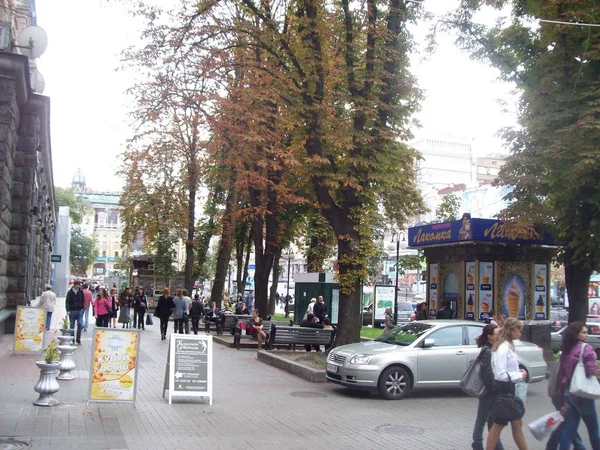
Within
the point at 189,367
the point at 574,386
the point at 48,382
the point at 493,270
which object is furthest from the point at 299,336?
the point at 574,386

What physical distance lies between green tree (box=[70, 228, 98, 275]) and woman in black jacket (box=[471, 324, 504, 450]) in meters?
91.1

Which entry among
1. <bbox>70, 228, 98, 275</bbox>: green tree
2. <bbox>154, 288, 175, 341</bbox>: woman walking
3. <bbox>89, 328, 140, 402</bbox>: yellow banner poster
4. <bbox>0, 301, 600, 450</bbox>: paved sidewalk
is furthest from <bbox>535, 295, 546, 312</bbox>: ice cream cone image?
<bbox>70, 228, 98, 275</bbox>: green tree

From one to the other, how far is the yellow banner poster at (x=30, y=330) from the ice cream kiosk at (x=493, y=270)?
515 inches

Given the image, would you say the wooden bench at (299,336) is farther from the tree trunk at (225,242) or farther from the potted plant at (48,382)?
the tree trunk at (225,242)

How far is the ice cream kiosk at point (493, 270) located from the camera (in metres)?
21.1

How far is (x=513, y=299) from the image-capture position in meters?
21.7

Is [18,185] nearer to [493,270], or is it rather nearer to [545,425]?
[493,270]

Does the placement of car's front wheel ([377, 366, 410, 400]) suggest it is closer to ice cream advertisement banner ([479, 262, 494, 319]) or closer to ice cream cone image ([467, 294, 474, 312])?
ice cream advertisement banner ([479, 262, 494, 319])

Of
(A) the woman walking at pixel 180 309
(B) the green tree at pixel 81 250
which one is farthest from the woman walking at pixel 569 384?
(B) the green tree at pixel 81 250

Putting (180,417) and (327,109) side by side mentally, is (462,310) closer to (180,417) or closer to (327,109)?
(327,109)

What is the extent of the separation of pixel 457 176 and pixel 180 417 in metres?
95.2

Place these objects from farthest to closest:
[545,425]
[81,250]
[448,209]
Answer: [81,250]
[448,209]
[545,425]

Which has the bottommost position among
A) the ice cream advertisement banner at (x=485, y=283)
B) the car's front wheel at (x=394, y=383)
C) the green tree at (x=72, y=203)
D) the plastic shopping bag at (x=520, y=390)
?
the car's front wheel at (x=394, y=383)

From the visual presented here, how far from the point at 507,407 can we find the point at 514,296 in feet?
50.8
